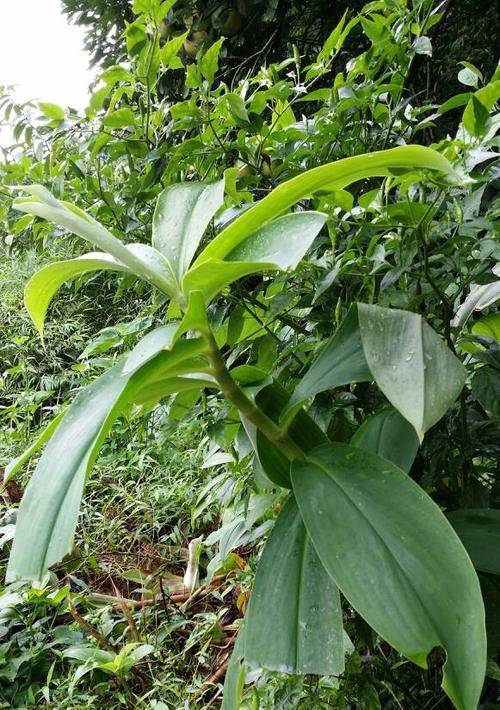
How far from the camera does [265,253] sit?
353mm

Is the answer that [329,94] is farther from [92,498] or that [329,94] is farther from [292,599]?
[92,498]

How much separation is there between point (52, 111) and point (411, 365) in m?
0.53

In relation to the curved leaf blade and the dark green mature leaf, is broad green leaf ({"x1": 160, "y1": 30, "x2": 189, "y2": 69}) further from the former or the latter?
the dark green mature leaf

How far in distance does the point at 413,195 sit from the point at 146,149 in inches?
11.6

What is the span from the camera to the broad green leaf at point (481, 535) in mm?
432

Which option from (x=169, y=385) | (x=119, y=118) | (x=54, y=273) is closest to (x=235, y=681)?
(x=169, y=385)

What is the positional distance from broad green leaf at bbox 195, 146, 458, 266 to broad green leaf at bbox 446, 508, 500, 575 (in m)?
0.26

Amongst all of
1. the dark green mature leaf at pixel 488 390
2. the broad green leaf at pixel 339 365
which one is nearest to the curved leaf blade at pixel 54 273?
the broad green leaf at pixel 339 365

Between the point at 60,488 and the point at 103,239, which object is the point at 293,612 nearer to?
the point at 60,488

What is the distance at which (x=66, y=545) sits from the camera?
33 centimetres

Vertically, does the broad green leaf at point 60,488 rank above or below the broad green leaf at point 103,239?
below

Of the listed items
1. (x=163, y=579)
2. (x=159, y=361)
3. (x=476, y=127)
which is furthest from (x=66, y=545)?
(x=163, y=579)

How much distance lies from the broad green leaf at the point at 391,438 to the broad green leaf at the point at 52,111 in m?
0.50

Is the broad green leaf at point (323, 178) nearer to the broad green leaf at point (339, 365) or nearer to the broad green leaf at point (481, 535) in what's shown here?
the broad green leaf at point (339, 365)
